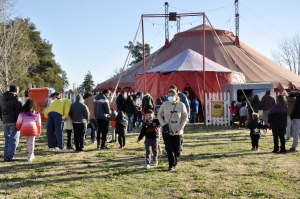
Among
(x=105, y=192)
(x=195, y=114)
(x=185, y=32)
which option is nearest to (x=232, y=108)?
(x=195, y=114)

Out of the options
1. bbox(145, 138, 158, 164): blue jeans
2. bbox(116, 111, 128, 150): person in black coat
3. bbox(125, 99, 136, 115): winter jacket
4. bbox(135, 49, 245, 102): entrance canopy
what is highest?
bbox(135, 49, 245, 102): entrance canopy

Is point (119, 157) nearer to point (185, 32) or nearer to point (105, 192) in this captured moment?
point (105, 192)

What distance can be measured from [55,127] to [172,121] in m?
3.79

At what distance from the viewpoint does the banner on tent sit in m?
17.9

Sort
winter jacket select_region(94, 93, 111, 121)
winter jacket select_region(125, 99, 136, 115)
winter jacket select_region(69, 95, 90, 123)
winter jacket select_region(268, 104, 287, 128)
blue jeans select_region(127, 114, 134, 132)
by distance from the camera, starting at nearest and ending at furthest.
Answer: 1. winter jacket select_region(268, 104, 287, 128)
2. winter jacket select_region(69, 95, 90, 123)
3. winter jacket select_region(94, 93, 111, 121)
4. winter jacket select_region(125, 99, 136, 115)
5. blue jeans select_region(127, 114, 134, 132)

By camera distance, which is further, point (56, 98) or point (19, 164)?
point (56, 98)

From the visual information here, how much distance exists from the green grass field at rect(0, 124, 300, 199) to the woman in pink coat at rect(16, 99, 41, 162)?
1.78 feet

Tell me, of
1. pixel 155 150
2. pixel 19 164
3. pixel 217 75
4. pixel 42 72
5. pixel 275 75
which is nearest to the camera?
pixel 155 150

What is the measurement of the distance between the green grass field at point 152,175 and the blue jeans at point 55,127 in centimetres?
35

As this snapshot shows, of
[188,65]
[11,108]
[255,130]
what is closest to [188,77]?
[188,65]

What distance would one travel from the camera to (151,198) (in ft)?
19.4

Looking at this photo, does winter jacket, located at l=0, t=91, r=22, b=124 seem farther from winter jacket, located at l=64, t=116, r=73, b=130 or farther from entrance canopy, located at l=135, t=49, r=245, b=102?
entrance canopy, located at l=135, t=49, r=245, b=102

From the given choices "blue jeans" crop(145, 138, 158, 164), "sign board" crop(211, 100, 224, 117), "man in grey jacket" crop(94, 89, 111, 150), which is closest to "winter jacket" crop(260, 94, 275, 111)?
"sign board" crop(211, 100, 224, 117)

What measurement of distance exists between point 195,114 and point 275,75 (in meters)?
10.4
